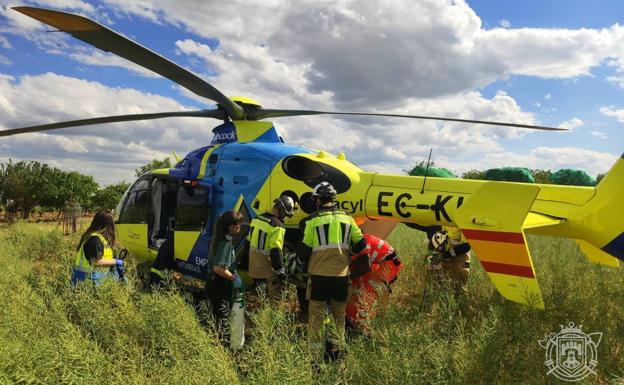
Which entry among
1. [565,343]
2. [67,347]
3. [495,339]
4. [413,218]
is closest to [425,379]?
[495,339]

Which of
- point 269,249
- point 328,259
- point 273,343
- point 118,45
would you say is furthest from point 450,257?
point 118,45

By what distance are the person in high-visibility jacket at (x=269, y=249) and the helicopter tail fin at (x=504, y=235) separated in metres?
2.14

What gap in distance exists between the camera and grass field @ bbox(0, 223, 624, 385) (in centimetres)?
307

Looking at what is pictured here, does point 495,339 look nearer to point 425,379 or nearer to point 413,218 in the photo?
point 425,379

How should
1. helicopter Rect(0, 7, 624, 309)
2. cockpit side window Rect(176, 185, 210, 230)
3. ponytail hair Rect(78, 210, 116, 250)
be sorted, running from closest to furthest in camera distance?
helicopter Rect(0, 7, 624, 309) < ponytail hair Rect(78, 210, 116, 250) < cockpit side window Rect(176, 185, 210, 230)

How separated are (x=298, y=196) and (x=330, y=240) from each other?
1.53 meters

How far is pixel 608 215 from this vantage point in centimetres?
422

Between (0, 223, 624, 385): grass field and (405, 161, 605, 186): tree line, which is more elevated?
(405, 161, 605, 186): tree line

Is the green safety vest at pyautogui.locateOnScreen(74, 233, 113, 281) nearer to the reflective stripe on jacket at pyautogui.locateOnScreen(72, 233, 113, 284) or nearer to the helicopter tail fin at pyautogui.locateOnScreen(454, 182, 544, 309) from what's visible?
the reflective stripe on jacket at pyautogui.locateOnScreen(72, 233, 113, 284)

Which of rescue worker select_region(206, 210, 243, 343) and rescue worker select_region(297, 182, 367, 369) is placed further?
rescue worker select_region(206, 210, 243, 343)

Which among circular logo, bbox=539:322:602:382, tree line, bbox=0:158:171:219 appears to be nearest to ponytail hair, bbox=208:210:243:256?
circular logo, bbox=539:322:602:382

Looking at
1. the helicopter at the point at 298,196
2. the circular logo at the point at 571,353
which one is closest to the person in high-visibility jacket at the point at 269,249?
the helicopter at the point at 298,196

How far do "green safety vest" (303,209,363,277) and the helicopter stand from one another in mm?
1024

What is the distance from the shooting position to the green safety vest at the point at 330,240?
14.5 ft
